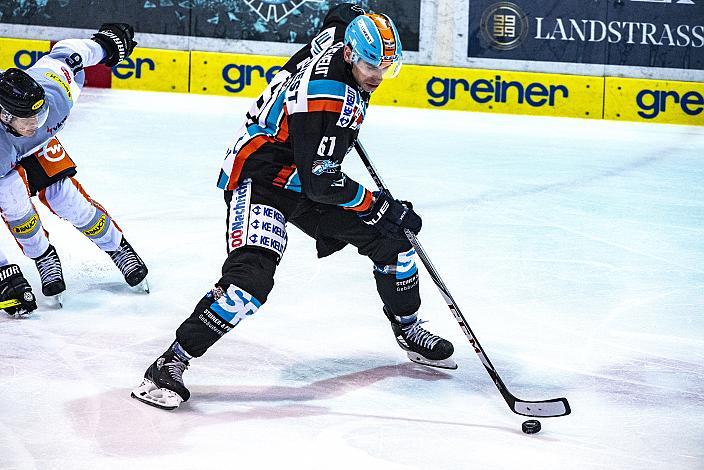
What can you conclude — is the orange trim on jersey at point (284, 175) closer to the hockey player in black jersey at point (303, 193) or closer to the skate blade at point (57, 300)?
the hockey player in black jersey at point (303, 193)

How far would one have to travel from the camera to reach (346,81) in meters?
3.03

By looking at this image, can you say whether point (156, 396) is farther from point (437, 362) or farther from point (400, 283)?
point (437, 362)

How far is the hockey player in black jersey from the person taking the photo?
301 cm

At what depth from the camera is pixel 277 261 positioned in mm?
3156

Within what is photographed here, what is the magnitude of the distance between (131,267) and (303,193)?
3.85ft

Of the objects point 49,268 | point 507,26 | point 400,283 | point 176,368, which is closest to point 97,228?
point 49,268

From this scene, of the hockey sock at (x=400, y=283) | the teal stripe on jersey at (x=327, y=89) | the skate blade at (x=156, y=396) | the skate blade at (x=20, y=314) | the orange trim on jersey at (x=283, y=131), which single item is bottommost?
the skate blade at (x=20, y=314)

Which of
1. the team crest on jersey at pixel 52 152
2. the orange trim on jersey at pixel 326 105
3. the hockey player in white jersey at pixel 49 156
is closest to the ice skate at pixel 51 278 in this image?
the hockey player in white jersey at pixel 49 156

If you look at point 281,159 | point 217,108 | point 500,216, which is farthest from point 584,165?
point 281,159

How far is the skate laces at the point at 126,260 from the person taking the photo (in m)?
4.16

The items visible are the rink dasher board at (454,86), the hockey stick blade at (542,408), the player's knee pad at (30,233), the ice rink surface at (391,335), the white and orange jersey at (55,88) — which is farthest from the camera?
the rink dasher board at (454,86)

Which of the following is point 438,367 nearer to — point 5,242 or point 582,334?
point 582,334

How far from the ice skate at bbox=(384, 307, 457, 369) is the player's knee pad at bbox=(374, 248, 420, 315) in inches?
2.6

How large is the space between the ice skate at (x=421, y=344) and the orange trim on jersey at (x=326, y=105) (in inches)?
34.2
